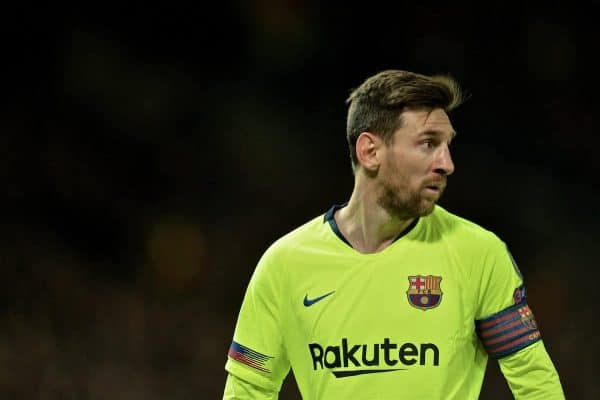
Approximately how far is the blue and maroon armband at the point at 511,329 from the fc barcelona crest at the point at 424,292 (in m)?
0.09

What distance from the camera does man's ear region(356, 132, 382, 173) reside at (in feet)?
5.39

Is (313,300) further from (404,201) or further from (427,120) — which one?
(427,120)

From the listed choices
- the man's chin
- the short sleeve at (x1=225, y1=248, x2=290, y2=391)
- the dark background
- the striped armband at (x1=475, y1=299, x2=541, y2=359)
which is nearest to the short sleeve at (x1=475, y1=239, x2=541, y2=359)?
the striped armband at (x1=475, y1=299, x2=541, y2=359)

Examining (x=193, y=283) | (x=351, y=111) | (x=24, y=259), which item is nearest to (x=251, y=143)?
(x=193, y=283)

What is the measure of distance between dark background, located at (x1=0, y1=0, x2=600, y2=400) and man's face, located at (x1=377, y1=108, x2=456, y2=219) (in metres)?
Answer: 1.67

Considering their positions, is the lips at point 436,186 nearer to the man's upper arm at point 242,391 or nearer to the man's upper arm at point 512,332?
the man's upper arm at point 512,332

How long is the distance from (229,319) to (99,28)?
1127mm

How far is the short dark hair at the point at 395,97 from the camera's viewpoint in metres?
1.60

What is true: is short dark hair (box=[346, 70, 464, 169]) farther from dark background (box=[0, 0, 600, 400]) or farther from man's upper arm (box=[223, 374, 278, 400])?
dark background (box=[0, 0, 600, 400])

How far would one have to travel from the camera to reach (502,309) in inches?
62.0

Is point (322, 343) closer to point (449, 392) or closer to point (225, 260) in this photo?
point (449, 392)

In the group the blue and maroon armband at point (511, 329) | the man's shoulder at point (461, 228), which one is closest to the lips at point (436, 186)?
the man's shoulder at point (461, 228)

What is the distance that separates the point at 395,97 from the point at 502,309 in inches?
15.9

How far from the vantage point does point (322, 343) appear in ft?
5.38
